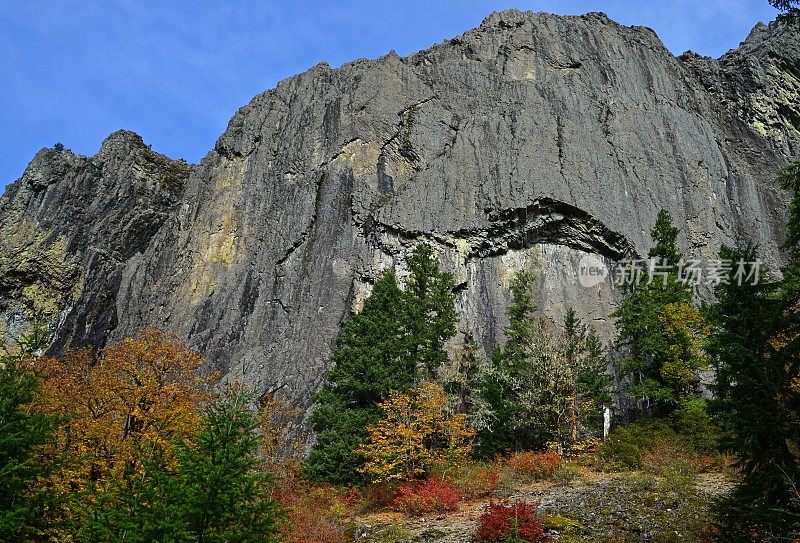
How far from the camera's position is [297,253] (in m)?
47.6

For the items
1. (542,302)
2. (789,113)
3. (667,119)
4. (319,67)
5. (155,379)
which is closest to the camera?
(155,379)

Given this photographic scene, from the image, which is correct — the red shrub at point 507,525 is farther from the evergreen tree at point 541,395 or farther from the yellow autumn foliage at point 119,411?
the evergreen tree at point 541,395

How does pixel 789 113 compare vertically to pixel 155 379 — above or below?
above

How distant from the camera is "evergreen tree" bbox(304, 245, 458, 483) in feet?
88.6

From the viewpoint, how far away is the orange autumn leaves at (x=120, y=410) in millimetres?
17031

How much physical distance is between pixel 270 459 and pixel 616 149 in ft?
126

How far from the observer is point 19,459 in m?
11.4

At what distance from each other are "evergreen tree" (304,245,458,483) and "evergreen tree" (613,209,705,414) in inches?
374

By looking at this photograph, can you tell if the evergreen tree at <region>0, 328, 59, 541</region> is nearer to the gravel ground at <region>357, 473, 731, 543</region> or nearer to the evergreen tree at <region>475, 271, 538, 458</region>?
the gravel ground at <region>357, 473, 731, 543</region>

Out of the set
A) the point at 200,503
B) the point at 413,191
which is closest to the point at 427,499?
the point at 200,503

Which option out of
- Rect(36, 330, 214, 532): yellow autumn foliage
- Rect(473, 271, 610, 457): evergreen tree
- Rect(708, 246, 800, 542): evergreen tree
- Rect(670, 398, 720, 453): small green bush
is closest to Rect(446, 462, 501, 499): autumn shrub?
Rect(473, 271, 610, 457): evergreen tree

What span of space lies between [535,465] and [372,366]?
852 centimetres

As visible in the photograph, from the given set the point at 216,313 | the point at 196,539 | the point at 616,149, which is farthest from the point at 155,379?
the point at 616,149

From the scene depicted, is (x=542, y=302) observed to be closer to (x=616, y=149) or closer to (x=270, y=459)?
(x=616, y=149)
